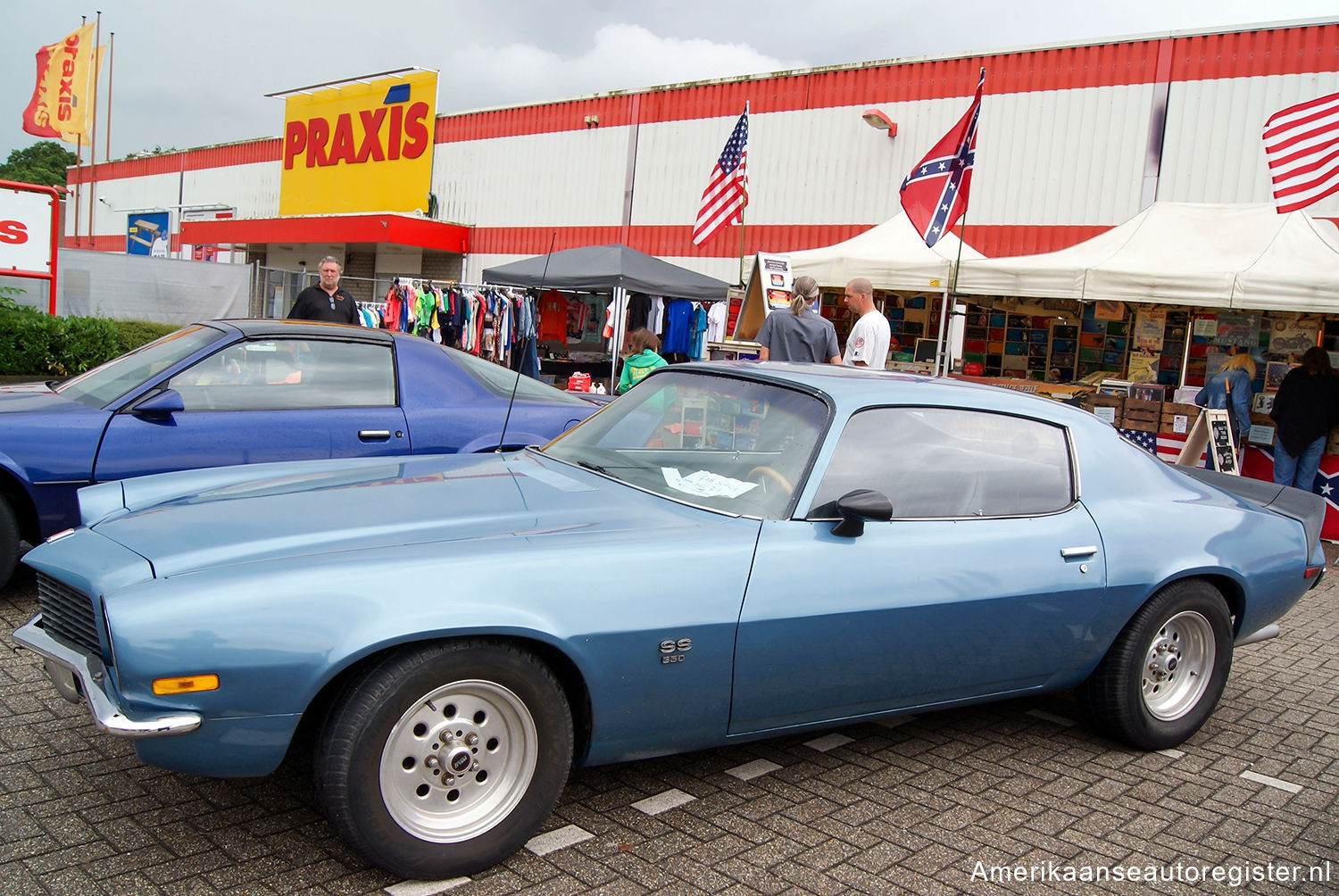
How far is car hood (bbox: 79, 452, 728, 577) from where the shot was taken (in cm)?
262

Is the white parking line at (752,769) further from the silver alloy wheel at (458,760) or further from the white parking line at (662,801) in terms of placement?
the silver alloy wheel at (458,760)

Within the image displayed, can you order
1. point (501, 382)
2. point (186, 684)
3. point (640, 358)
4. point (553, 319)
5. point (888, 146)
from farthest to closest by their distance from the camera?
point (553, 319) → point (888, 146) → point (640, 358) → point (501, 382) → point (186, 684)

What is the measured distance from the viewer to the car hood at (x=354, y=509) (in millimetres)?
2617

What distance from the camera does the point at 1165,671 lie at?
12.8 feet

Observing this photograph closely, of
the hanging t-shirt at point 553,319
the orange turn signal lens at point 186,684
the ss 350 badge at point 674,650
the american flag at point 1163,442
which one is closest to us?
the orange turn signal lens at point 186,684

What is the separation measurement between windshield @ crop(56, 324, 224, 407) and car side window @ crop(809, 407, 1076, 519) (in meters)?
3.60

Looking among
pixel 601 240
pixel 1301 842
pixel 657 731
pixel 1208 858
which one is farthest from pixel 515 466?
pixel 601 240

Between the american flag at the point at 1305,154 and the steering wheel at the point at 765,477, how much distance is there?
7479 mm

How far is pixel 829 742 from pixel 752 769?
18.4 inches

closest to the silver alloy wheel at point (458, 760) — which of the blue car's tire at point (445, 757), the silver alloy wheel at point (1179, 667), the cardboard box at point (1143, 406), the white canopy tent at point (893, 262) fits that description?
the blue car's tire at point (445, 757)

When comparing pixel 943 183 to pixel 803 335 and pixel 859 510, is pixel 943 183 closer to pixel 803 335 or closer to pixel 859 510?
pixel 803 335

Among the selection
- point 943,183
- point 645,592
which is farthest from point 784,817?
point 943,183

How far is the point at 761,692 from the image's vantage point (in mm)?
2924

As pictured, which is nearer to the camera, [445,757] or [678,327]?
[445,757]
